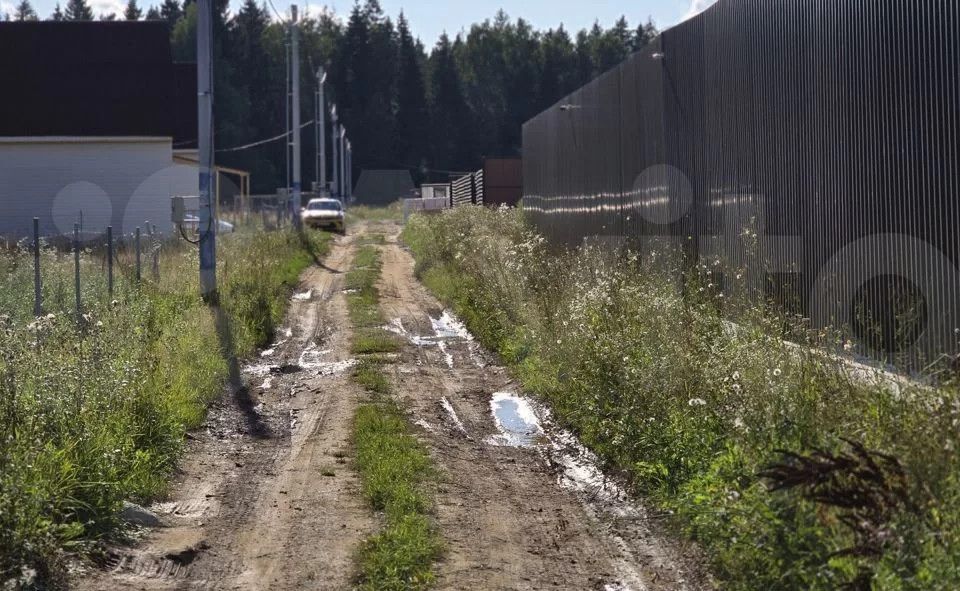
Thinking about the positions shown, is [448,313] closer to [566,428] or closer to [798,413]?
[566,428]

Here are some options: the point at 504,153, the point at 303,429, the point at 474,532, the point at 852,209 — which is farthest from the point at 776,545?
the point at 504,153

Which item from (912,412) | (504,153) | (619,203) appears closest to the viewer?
(912,412)

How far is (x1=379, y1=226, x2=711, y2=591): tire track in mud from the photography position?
21.7 ft

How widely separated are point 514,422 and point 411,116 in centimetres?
9822

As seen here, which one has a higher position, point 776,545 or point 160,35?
point 160,35

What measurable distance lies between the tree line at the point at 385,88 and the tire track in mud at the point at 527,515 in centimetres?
8722

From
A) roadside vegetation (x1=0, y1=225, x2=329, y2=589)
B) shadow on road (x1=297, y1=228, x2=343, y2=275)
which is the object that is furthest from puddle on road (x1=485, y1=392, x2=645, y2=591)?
shadow on road (x1=297, y1=228, x2=343, y2=275)

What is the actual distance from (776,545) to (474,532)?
2299mm

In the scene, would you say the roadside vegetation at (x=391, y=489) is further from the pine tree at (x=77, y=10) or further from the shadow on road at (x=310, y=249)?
the pine tree at (x=77, y=10)

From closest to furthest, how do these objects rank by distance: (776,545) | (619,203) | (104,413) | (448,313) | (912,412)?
1. (776,545)
2. (912,412)
3. (104,413)
4. (619,203)
5. (448,313)

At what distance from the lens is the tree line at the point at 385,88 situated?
103 m

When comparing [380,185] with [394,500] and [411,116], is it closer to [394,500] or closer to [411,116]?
[411,116]

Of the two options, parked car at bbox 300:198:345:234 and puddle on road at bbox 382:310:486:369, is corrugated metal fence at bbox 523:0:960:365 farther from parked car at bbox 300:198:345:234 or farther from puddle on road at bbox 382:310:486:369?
parked car at bbox 300:198:345:234

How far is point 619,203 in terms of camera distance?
58.6 feet
